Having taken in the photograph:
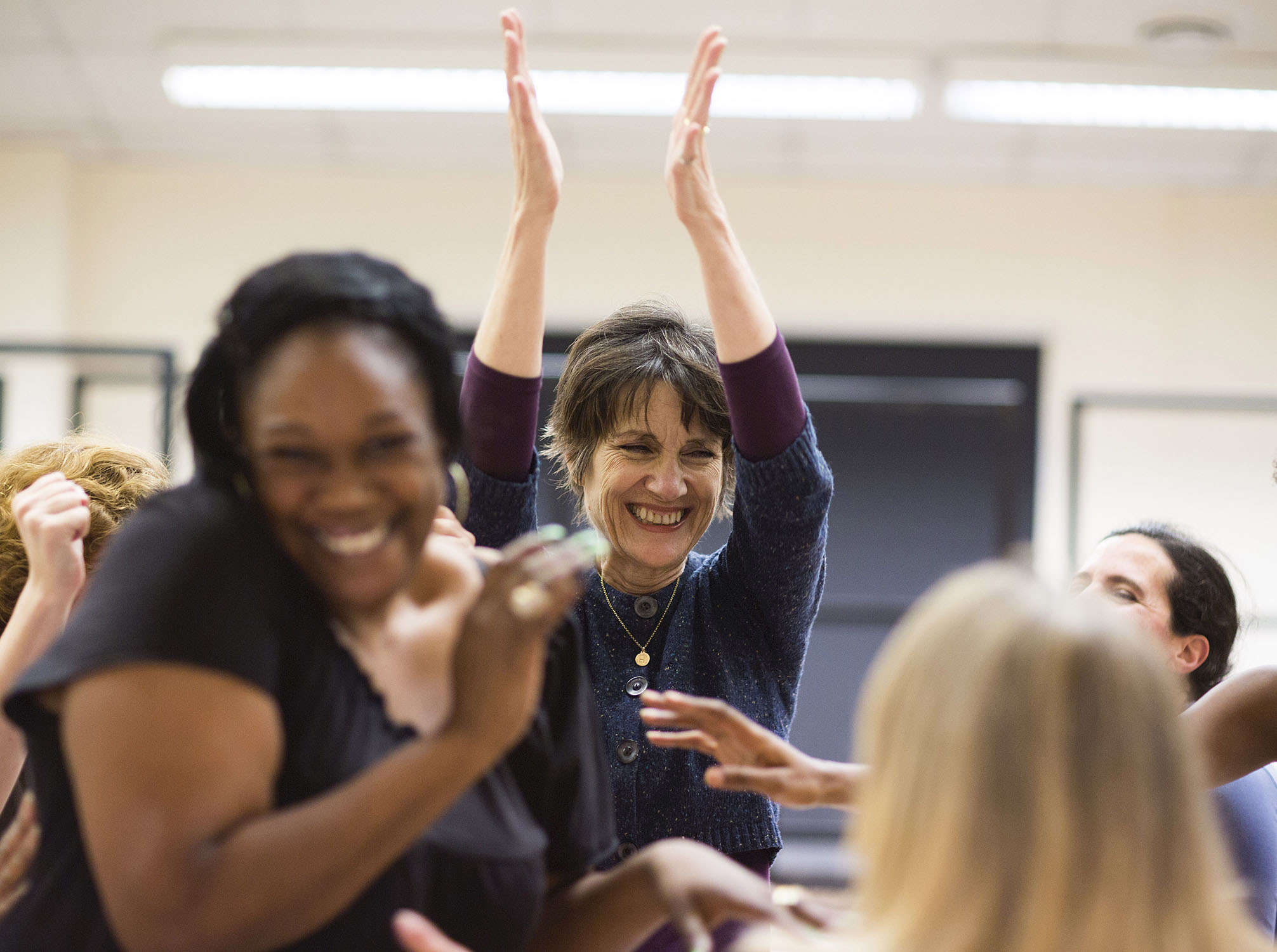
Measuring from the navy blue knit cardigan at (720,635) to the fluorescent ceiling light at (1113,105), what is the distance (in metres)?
2.82

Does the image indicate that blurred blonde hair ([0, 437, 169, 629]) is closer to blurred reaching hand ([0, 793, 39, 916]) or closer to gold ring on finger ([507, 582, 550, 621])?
blurred reaching hand ([0, 793, 39, 916])

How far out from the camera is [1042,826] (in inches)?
30.8

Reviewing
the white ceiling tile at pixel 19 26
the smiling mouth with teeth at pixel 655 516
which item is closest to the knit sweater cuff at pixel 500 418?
the smiling mouth with teeth at pixel 655 516

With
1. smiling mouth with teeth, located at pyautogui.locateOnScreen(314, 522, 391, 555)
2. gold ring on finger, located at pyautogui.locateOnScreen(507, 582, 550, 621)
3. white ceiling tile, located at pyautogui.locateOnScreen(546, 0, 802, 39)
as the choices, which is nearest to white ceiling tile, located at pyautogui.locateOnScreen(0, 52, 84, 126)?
white ceiling tile, located at pyautogui.locateOnScreen(546, 0, 802, 39)

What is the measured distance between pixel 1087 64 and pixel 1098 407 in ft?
3.97

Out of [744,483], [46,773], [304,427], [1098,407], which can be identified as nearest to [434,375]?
[304,427]

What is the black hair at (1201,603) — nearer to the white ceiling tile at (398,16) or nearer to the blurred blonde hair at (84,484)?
the blurred blonde hair at (84,484)

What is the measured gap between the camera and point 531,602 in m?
0.79

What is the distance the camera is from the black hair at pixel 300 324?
85cm

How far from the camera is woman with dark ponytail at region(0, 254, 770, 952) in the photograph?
0.77 metres

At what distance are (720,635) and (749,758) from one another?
1.27 feet

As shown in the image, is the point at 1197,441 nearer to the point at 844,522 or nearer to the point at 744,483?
the point at 844,522

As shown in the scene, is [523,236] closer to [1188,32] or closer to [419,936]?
[419,936]

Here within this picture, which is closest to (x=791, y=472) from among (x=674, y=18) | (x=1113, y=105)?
(x=674, y=18)
